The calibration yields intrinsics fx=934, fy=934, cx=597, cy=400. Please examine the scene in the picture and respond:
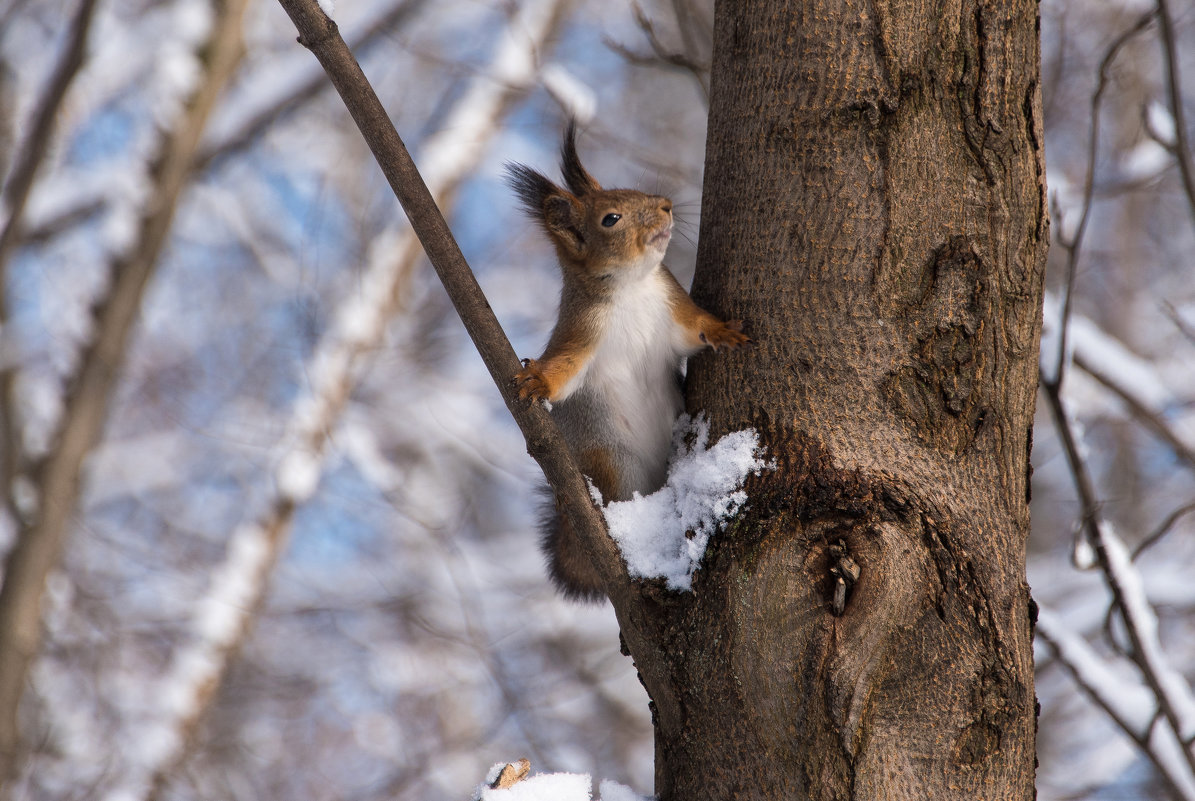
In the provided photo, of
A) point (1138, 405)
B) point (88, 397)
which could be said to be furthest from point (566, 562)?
point (88, 397)

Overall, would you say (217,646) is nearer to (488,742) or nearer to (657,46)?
(488,742)

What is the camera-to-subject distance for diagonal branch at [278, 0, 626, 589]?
4.01 feet

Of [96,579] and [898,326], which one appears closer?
[898,326]

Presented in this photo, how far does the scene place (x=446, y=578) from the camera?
18.9ft

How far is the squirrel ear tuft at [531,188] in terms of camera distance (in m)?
2.01

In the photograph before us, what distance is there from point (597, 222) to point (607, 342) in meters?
0.28

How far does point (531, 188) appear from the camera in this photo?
2053 mm

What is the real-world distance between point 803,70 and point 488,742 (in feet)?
15.3

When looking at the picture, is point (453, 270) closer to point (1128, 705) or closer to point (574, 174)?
point (574, 174)

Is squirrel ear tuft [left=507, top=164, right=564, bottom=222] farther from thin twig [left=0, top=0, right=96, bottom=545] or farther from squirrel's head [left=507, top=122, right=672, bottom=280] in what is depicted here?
thin twig [left=0, top=0, right=96, bottom=545]

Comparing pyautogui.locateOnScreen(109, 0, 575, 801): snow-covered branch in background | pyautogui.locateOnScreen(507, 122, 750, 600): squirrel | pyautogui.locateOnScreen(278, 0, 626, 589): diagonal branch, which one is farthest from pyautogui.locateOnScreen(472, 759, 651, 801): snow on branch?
pyautogui.locateOnScreen(109, 0, 575, 801): snow-covered branch in background

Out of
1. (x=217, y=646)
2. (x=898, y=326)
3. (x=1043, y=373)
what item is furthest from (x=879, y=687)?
(x=217, y=646)

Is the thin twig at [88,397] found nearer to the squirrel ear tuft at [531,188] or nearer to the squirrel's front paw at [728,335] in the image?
the squirrel ear tuft at [531,188]

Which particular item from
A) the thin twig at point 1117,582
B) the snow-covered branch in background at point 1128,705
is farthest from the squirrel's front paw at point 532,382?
the snow-covered branch in background at point 1128,705
